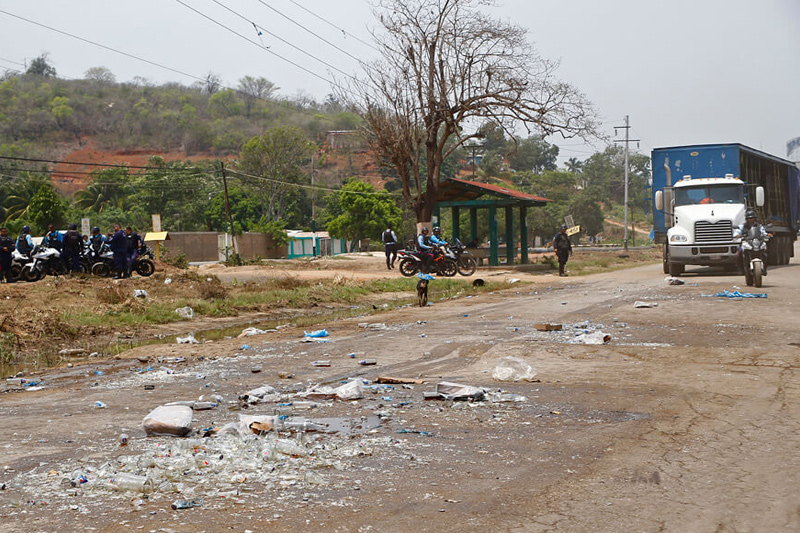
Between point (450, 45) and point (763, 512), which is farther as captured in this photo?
point (450, 45)

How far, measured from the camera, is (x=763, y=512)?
4.02m

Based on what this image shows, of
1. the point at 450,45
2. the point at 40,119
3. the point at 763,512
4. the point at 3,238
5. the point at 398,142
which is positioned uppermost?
the point at 40,119

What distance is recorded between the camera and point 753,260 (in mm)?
18203

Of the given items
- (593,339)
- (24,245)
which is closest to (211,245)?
A: (24,245)

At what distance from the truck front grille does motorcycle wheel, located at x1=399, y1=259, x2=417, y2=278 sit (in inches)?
384

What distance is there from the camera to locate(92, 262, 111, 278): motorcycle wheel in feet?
81.5

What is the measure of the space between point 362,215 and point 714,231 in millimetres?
45389

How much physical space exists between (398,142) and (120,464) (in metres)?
32.6

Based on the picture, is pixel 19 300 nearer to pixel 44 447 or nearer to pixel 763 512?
pixel 44 447

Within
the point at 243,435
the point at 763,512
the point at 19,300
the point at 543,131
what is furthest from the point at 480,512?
the point at 543,131

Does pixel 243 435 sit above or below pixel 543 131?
below

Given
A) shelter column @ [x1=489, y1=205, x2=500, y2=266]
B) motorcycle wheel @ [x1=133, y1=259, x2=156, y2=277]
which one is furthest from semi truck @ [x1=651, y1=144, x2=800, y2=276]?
motorcycle wheel @ [x1=133, y1=259, x2=156, y2=277]

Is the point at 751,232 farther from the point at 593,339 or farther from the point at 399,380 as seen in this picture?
the point at 399,380

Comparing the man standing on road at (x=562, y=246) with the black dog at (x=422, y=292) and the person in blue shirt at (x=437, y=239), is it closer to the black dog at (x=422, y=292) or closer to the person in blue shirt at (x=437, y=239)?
the person in blue shirt at (x=437, y=239)
